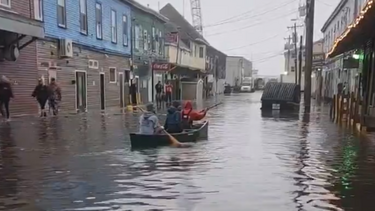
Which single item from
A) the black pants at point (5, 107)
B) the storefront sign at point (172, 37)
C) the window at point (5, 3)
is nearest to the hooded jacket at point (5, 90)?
the black pants at point (5, 107)

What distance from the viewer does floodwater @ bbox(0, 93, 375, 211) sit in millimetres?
6863

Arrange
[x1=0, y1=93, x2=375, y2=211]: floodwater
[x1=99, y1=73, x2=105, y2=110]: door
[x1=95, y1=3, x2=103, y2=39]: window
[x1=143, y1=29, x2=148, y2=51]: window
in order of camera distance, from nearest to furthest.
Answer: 1. [x1=0, y1=93, x2=375, y2=211]: floodwater
2. [x1=95, y1=3, x2=103, y2=39]: window
3. [x1=99, y1=73, x2=105, y2=110]: door
4. [x1=143, y1=29, x2=148, y2=51]: window

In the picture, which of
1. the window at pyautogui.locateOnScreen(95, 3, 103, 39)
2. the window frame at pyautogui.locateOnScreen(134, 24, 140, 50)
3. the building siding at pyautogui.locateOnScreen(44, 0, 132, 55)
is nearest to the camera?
the building siding at pyautogui.locateOnScreen(44, 0, 132, 55)

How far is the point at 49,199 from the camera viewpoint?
7043 mm

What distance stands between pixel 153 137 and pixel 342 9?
116 ft

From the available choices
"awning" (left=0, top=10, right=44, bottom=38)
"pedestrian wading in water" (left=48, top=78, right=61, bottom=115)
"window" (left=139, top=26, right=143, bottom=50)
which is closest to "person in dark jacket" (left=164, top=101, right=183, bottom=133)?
"awning" (left=0, top=10, right=44, bottom=38)

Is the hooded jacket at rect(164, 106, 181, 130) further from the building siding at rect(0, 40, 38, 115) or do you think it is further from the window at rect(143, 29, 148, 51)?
the window at rect(143, 29, 148, 51)

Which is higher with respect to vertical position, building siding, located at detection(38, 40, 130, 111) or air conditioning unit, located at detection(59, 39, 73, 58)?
air conditioning unit, located at detection(59, 39, 73, 58)

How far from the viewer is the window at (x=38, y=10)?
21.7 m

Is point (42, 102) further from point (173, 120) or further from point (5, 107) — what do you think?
point (173, 120)

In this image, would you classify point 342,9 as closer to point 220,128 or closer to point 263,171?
point 220,128

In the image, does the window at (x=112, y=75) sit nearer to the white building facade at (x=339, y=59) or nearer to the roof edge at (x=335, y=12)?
the white building facade at (x=339, y=59)

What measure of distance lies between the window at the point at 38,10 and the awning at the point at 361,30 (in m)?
12.9

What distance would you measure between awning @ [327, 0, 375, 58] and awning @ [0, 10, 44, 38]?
11.8m
